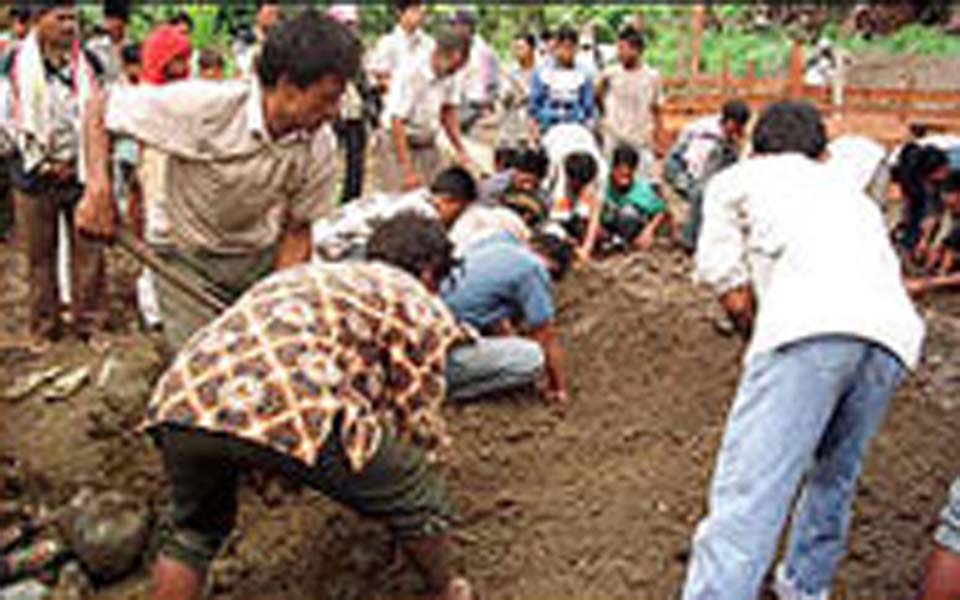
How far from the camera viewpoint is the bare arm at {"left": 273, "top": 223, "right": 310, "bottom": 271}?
3.44 metres

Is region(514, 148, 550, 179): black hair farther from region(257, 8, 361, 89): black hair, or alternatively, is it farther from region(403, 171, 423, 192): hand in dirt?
region(257, 8, 361, 89): black hair

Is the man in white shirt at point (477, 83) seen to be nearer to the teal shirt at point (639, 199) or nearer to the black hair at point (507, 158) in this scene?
the black hair at point (507, 158)

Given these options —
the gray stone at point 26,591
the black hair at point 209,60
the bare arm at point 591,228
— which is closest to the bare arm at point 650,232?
the bare arm at point 591,228

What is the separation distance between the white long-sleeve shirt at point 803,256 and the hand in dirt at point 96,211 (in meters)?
1.77

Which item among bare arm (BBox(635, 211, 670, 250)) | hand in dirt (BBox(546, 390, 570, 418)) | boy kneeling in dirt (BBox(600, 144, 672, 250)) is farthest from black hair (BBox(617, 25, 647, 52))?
hand in dirt (BBox(546, 390, 570, 418))

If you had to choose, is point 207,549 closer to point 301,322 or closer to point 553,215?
point 301,322

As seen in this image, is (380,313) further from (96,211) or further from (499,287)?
(499,287)

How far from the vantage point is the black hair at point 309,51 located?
2.76 metres

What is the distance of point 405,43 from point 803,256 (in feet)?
14.7

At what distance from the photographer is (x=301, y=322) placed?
7.45 feet

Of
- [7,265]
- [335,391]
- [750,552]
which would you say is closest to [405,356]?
[335,391]

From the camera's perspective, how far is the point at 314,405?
7.31 ft

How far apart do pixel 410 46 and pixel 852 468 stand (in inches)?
176

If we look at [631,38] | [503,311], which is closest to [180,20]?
[631,38]
